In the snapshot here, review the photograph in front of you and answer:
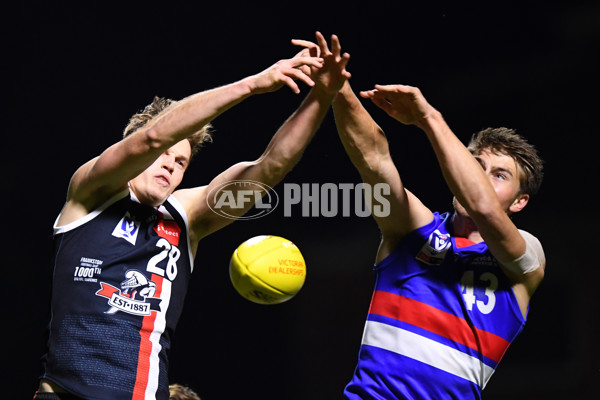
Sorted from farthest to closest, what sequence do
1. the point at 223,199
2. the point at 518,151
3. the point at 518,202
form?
the point at 518,202, the point at 518,151, the point at 223,199

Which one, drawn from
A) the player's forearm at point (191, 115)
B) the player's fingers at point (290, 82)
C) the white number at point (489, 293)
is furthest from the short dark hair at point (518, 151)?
the player's forearm at point (191, 115)

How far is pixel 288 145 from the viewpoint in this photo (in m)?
2.45

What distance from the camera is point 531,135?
13.0 ft

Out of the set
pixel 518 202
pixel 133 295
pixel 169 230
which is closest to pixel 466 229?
pixel 518 202

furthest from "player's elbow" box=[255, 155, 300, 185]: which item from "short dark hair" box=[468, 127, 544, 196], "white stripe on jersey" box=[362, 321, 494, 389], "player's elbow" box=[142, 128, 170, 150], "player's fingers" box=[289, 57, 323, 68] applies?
"short dark hair" box=[468, 127, 544, 196]

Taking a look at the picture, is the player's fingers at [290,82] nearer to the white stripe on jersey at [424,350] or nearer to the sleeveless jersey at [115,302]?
the sleeveless jersey at [115,302]

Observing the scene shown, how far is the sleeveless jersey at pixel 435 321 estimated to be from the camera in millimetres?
2279

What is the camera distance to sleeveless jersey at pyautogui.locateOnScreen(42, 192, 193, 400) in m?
2.15

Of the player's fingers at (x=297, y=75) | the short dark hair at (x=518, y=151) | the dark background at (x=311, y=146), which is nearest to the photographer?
the player's fingers at (x=297, y=75)

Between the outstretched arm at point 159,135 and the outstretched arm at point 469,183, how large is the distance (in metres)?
0.35

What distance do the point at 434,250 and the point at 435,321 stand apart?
228 millimetres

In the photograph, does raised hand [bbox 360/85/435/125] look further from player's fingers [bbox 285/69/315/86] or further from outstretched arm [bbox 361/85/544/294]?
player's fingers [bbox 285/69/315/86]

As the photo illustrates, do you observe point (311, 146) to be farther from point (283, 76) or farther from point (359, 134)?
point (283, 76)

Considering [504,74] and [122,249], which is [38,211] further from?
[504,74]
